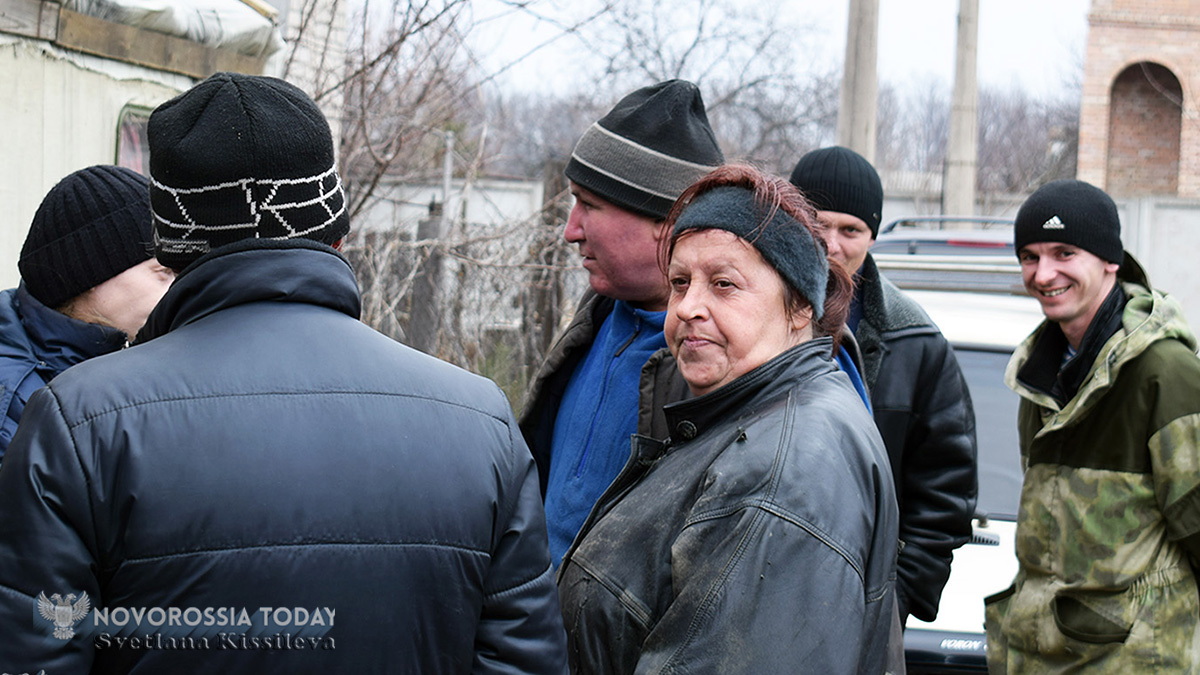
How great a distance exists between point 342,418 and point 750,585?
2.29 ft

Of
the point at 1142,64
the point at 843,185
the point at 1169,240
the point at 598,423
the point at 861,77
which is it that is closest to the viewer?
the point at 598,423

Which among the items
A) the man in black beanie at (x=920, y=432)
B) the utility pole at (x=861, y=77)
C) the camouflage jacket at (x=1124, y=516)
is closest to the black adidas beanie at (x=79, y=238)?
the man in black beanie at (x=920, y=432)

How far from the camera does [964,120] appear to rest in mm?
12375

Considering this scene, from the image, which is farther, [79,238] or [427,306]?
[427,306]

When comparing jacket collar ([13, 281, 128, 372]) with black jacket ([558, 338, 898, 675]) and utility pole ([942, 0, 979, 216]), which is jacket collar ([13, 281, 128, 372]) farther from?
utility pole ([942, 0, 979, 216])

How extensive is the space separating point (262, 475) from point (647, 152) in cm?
157

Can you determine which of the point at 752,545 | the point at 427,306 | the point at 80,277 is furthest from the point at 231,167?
the point at 427,306

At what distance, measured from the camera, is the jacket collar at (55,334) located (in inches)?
95.7

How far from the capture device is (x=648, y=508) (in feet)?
6.66

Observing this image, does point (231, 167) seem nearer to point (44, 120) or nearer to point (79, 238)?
point (79, 238)

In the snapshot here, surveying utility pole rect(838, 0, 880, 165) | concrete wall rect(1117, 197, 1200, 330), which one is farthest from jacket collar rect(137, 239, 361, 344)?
concrete wall rect(1117, 197, 1200, 330)

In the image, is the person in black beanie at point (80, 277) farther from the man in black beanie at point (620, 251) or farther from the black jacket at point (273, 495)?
the man in black beanie at point (620, 251)

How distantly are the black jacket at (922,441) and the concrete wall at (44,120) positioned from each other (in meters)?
3.11

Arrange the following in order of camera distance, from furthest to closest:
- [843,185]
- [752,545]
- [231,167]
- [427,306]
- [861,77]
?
1. [861,77]
2. [427,306]
3. [843,185]
4. [752,545]
5. [231,167]
